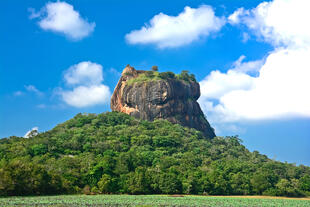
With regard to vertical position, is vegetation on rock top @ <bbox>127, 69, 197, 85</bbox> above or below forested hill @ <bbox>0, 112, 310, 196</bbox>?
above

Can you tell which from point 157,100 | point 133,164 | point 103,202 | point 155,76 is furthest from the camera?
point 155,76

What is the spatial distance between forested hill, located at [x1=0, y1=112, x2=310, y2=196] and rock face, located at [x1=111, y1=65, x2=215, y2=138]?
145 inches

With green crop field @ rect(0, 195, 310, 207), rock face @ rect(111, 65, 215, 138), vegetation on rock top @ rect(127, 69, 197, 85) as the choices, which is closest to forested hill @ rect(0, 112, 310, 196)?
rock face @ rect(111, 65, 215, 138)

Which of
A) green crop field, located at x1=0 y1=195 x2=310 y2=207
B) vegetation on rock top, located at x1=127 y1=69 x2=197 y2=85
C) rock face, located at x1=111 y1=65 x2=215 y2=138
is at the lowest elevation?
green crop field, located at x1=0 y1=195 x2=310 y2=207

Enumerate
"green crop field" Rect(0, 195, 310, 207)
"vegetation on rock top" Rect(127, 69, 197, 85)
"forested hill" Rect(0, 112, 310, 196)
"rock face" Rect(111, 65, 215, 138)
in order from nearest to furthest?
1. "green crop field" Rect(0, 195, 310, 207)
2. "forested hill" Rect(0, 112, 310, 196)
3. "rock face" Rect(111, 65, 215, 138)
4. "vegetation on rock top" Rect(127, 69, 197, 85)

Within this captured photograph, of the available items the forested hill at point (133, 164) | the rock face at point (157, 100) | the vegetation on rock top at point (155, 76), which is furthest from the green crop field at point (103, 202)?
the vegetation on rock top at point (155, 76)

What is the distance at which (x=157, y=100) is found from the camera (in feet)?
369

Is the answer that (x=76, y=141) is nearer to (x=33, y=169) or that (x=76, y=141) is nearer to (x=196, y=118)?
(x=33, y=169)

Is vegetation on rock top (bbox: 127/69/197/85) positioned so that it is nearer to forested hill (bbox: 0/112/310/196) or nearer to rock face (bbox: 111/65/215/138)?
rock face (bbox: 111/65/215/138)

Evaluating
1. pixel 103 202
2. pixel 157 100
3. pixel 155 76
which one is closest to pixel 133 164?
pixel 103 202

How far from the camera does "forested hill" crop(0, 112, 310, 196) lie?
61625 mm

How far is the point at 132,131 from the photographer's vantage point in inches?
4119

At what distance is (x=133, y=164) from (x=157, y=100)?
36565 millimetres

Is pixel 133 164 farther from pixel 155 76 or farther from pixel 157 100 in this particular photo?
pixel 155 76
